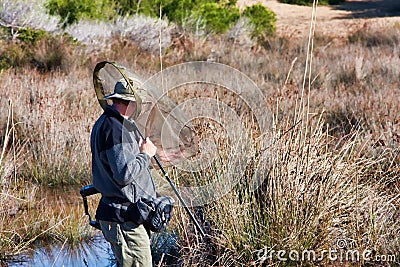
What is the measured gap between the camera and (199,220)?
4996 mm

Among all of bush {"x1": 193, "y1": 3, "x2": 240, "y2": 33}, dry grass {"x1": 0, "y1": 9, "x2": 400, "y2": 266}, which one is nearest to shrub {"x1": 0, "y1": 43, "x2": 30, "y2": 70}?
dry grass {"x1": 0, "y1": 9, "x2": 400, "y2": 266}

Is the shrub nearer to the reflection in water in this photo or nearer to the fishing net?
the reflection in water

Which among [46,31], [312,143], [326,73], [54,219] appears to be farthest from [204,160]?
[46,31]

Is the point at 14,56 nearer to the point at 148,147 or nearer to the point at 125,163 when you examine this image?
→ the point at 148,147

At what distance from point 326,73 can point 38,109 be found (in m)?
5.65

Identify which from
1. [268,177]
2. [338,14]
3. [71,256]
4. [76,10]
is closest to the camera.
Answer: [268,177]

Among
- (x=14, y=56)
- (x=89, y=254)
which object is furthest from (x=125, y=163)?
(x=14, y=56)

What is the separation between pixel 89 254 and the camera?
572cm

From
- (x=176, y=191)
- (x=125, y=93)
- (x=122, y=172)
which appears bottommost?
(x=176, y=191)

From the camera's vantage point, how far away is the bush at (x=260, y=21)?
17192 millimetres

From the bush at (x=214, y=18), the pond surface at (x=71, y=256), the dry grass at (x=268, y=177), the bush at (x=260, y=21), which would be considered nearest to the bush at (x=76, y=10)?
the bush at (x=214, y=18)

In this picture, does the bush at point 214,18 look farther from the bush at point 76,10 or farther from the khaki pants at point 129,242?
the khaki pants at point 129,242

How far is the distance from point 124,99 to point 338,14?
1022 inches

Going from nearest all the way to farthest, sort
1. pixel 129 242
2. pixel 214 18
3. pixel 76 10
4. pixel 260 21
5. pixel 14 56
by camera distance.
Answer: pixel 129 242, pixel 14 56, pixel 76 10, pixel 214 18, pixel 260 21
